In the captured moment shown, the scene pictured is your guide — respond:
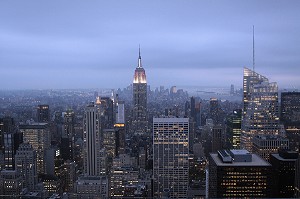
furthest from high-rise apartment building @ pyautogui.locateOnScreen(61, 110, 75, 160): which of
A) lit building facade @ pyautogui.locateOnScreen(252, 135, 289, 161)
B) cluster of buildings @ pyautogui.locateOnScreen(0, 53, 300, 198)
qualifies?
Answer: lit building facade @ pyautogui.locateOnScreen(252, 135, 289, 161)

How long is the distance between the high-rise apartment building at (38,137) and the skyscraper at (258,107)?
7.15 m

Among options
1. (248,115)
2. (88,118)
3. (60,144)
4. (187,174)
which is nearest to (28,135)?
(60,144)

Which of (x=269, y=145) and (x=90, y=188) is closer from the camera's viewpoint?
(x=90, y=188)

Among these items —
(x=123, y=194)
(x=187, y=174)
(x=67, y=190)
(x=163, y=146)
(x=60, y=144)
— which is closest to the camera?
(x=123, y=194)

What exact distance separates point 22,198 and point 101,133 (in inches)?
264

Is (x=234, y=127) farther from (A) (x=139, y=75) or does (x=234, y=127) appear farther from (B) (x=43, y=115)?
(B) (x=43, y=115)

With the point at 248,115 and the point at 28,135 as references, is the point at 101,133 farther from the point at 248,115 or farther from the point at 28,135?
the point at 248,115

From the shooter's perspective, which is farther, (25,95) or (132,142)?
(132,142)

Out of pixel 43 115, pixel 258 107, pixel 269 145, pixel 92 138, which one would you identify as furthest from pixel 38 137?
pixel 258 107

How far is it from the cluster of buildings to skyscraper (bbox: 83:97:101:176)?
0.04 m

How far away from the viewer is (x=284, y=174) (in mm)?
9625

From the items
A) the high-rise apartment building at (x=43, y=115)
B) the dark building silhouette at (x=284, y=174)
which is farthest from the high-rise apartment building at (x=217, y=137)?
the high-rise apartment building at (x=43, y=115)

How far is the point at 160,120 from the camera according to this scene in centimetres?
1466

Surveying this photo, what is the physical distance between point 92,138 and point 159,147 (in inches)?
98.2
